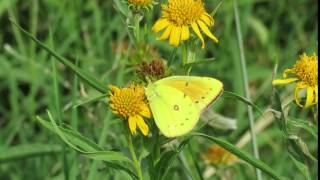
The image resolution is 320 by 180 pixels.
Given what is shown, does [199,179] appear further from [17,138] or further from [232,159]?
[17,138]

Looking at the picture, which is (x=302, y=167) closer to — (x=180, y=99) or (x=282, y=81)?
(x=282, y=81)

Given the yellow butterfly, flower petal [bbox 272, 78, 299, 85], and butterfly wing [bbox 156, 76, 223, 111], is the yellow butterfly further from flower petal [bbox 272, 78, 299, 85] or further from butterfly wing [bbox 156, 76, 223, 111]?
flower petal [bbox 272, 78, 299, 85]

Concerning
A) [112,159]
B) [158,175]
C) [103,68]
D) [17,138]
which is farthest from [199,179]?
[17,138]

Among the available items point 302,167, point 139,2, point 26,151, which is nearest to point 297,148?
point 302,167

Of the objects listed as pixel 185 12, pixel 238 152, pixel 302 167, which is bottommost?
pixel 302 167

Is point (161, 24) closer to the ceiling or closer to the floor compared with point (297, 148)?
closer to the ceiling

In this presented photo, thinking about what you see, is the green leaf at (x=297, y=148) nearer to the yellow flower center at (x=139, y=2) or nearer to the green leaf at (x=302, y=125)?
the green leaf at (x=302, y=125)

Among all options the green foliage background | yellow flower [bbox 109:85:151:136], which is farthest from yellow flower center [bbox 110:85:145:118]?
the green foliage background
